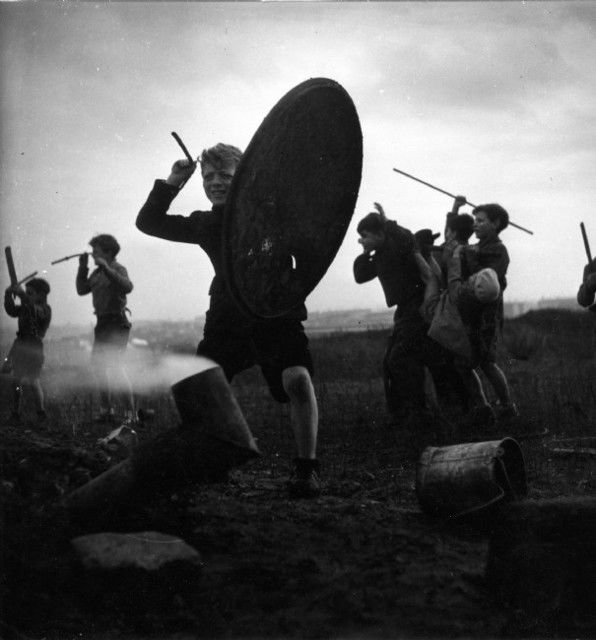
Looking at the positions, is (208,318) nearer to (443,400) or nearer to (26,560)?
(26,560)

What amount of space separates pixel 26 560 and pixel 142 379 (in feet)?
29.6

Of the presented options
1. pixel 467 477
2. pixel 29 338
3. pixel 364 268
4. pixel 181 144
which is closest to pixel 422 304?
pixel 364 268

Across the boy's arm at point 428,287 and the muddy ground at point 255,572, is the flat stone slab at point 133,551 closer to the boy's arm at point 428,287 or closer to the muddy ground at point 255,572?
the muddy ground at point 255,572

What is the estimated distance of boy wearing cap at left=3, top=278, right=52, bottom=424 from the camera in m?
7.44

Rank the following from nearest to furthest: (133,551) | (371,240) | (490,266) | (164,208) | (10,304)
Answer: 1. (133,551)
2. (164,208)
3. (490,266)
4. (371,240)
5. (10,304)

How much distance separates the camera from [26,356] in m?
7.61

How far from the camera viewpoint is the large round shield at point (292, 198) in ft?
11.1

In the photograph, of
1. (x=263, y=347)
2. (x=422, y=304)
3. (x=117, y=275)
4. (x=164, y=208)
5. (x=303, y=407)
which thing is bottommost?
(x=303, y=407)

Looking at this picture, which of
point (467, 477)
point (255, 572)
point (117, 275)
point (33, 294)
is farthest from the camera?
point (33, 294)

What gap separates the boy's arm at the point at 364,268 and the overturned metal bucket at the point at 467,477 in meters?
3.05

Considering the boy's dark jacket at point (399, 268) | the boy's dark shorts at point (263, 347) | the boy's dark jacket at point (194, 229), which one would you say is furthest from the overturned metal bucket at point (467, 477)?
the boy's dark jacket at point (399, 268)

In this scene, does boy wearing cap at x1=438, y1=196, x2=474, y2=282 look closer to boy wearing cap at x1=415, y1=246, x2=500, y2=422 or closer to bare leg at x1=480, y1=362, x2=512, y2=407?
boy wearing cap at x1=415, y1=246, x2=500, y2=422

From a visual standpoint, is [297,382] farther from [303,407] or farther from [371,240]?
[371,240]

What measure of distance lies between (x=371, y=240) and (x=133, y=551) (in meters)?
4.29
